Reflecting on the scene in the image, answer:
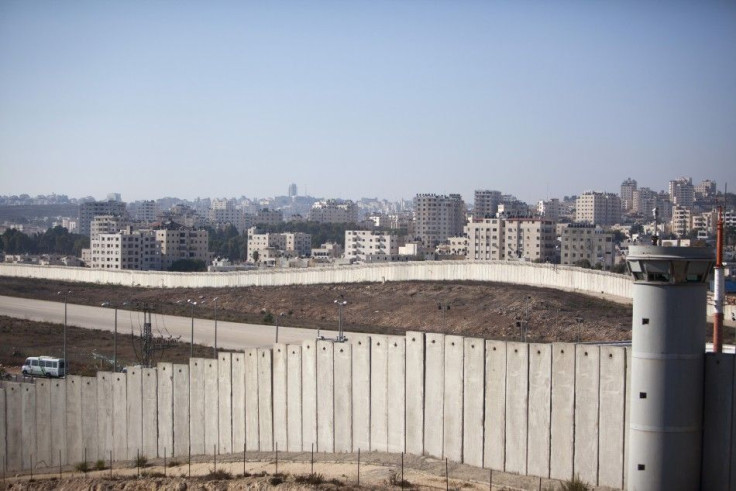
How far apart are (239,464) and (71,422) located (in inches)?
333

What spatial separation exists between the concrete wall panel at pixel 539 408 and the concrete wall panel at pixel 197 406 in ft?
36.2

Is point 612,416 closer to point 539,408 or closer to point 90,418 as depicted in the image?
point 539,408

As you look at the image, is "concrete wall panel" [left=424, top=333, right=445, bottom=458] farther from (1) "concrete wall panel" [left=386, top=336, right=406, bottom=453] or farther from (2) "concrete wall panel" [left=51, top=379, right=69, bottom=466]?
(2) "concrete wall panel" [left=51, top=379, right=69, bottom=466]

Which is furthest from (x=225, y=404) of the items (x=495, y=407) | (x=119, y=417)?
(x=495, y=407)

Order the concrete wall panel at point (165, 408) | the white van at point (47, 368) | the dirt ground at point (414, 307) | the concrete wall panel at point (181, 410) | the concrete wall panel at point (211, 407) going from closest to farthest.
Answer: the concrete wall panel at point (211, 407) < the concrete wall panel at point (181, 410) < the concrete wall panel at point (165, 408) < the white van at point (47, 368) < the dirt ground at point (414, 307)

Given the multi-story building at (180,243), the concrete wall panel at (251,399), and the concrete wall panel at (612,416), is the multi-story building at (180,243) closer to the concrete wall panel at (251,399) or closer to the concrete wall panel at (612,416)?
the concrete wall panel at (251,399)

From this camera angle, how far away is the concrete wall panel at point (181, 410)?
31031 mm

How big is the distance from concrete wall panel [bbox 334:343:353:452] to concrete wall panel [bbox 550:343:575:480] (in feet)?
20.0

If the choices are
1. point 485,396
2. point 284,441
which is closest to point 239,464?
point 284,441

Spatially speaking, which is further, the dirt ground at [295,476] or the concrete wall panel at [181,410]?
the concrete wall panel at [181,410]

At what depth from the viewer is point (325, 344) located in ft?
90.8

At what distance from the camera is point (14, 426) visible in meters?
35.2

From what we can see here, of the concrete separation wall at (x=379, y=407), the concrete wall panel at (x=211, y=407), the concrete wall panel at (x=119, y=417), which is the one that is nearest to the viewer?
the concrete separation wall at (x=379, y=407)

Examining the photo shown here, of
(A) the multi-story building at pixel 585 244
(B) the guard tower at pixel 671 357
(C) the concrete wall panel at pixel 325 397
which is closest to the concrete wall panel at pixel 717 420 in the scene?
(B) the guard tower at pixel 671 357
